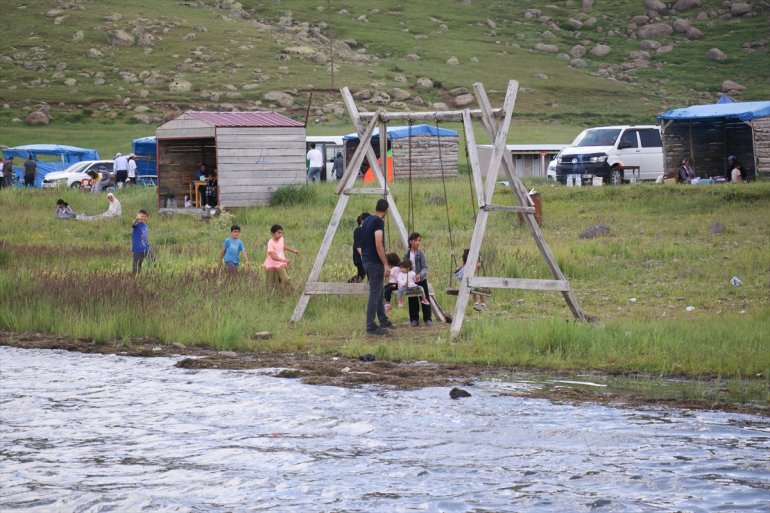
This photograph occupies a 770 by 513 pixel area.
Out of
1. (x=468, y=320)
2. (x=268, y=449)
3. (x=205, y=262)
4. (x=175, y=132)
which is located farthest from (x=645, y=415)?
(x=175, y=132)

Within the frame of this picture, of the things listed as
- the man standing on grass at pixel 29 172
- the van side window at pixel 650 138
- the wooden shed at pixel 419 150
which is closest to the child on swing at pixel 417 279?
the van side window at pixel 650 138

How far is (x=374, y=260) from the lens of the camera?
686 inches

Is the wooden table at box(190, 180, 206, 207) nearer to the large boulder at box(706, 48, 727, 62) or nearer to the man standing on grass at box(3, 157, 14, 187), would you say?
the man standing on grass at box(3, 157, 14, 187)

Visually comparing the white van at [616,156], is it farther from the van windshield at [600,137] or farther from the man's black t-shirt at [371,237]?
the man's black t-shirt at [371,237]

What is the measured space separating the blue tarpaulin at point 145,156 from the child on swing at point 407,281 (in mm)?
33691

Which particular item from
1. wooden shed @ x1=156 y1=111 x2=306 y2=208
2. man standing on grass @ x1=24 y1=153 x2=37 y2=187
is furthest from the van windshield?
man standing on grass @ x1=24 y1=153 x2=37 y2=187

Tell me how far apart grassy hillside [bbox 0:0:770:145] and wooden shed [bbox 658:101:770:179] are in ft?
83.7

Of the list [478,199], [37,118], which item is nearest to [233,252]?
[478,199]

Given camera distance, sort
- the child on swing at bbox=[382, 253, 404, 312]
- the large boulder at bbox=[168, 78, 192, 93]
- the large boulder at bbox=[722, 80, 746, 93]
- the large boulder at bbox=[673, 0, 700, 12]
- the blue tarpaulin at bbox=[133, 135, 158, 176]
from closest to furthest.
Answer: the child on swing at bbox=[382, 253, 404, 312] < the blue tarpaulin at bbox=[133, 135, 158, 176] < the large boulder at bbox=[168, 78, 192, 93] < the large boulder at bbox=[722, 80, 746, 93] < the large boulder at bbox=[673, 0, 700, 12]

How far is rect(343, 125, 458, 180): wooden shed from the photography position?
147 feet

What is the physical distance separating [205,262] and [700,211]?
13.1m

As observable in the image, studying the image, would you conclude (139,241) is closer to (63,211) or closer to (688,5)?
(63,211)

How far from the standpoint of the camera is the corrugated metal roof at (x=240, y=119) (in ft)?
117

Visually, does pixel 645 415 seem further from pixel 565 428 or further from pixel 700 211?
pixel 700 211
